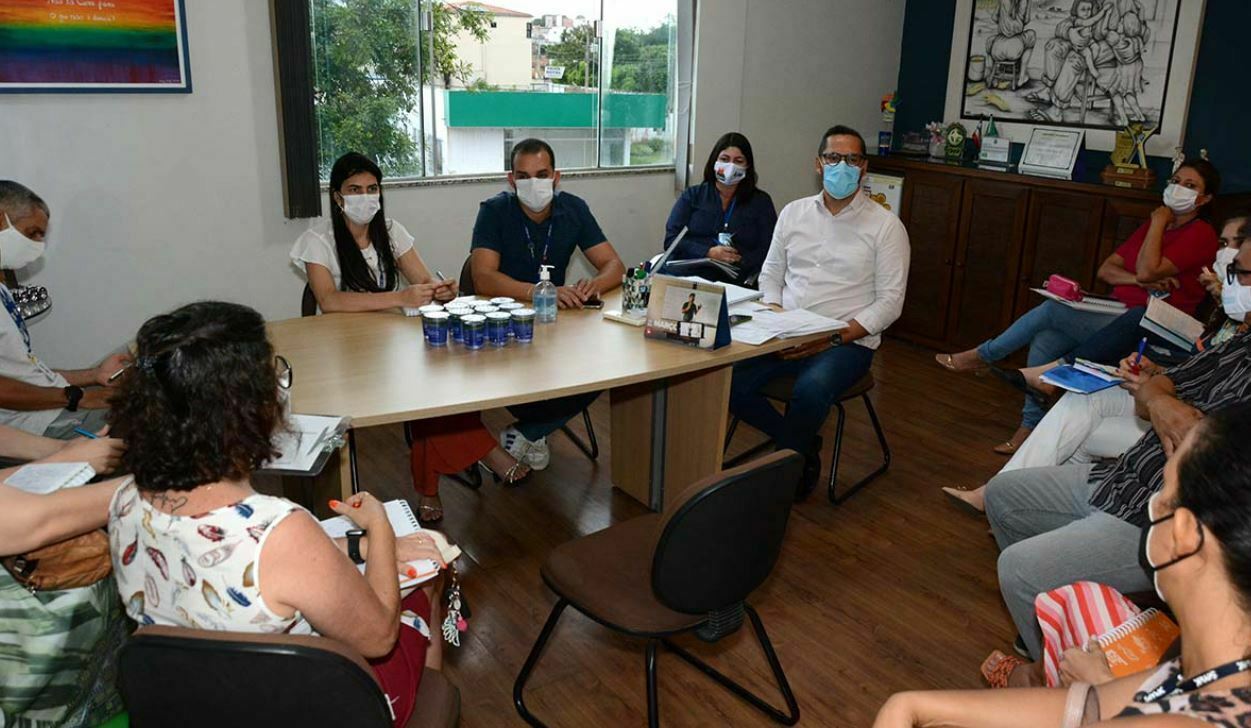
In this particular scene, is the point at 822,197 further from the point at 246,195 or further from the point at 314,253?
the point at 246,195

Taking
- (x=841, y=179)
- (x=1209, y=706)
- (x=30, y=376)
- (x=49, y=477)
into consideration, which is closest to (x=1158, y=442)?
(x=1209, y=706)

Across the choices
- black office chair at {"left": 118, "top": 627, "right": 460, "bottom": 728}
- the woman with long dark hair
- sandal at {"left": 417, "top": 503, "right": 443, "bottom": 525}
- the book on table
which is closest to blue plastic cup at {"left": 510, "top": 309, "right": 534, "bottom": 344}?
the woman with long dark hair

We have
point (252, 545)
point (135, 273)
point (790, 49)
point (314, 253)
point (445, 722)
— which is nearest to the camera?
point (252, 545)

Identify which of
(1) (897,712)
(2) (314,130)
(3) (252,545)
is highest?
(2) (314,130)

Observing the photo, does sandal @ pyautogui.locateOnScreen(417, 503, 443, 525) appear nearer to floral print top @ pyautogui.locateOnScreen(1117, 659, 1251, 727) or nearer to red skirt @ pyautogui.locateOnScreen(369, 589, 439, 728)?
red skirt @ pyautogui.locateOnScreen(369, 589, 439, 728)

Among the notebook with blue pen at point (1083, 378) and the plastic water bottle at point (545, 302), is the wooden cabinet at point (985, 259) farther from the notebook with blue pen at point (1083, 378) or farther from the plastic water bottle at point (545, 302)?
the plastic water bottle at point (545, 302)

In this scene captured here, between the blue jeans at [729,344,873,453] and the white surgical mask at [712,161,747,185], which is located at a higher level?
the white surgical mask at [712,161,747,185]

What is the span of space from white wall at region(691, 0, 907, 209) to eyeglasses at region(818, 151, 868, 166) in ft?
6.70

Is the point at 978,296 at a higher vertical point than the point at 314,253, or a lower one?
lower

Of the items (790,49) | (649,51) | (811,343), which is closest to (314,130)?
(649,51)

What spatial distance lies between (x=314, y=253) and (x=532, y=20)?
7.32 ft

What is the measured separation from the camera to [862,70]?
6125mm

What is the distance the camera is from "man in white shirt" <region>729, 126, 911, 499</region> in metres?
3.46

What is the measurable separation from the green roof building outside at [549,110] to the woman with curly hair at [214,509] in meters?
3.48
